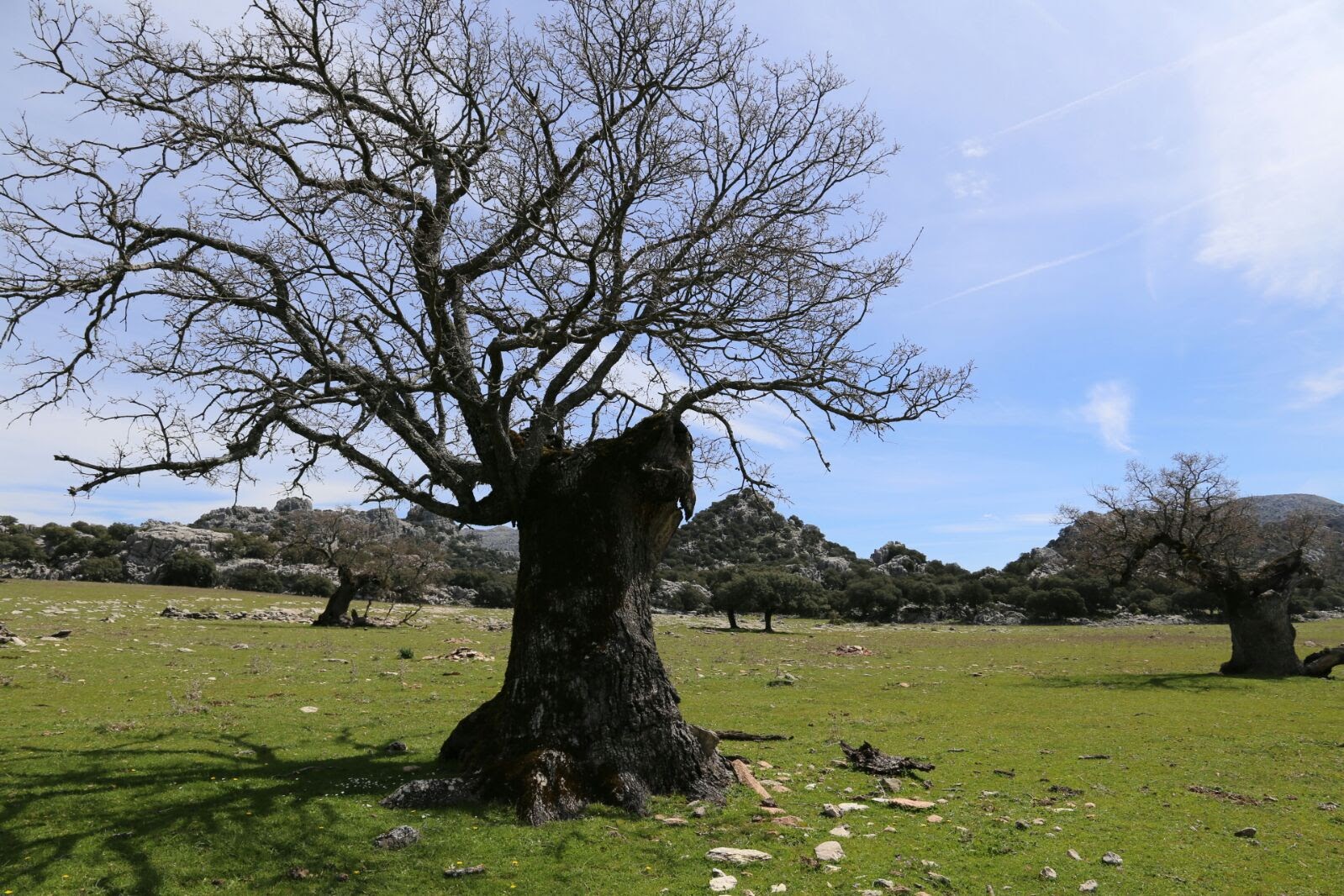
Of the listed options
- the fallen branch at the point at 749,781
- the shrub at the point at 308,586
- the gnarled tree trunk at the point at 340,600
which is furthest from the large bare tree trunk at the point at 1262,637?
the shrub at the point at 308,586

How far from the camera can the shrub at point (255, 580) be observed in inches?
2852

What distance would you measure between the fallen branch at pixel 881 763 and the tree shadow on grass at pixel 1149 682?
46.4 feet

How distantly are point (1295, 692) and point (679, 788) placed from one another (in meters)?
22.2

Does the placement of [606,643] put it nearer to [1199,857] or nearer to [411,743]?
[411,743]

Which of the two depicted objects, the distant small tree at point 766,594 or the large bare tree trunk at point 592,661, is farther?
the distant small tree at point 766,594

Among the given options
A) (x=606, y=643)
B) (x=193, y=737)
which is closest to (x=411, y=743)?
(x=193, y=737)

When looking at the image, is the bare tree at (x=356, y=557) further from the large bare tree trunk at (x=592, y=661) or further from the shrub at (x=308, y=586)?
the large bare tree trunk at (x=592, y=661)

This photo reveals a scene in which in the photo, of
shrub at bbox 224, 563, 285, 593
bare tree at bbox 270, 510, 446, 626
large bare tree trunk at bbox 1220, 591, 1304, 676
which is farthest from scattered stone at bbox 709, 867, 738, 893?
shrub at bbox 224, 563, 285, 593

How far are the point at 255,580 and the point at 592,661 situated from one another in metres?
73.3

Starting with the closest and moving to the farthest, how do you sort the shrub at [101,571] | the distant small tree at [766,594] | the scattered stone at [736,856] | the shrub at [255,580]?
1. the scattered stone at [736,856]
2. the distant small tree at [766,594]
3. the shrub at [101,571]
4. the shrub at [255,580]

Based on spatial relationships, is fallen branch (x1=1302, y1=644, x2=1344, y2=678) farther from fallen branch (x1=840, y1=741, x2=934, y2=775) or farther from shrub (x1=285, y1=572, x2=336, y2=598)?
shrub (x1=285, y1=572, x2=336, y2=598)

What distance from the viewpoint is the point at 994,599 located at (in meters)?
82.5

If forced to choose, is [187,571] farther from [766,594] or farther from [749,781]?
[749,781]

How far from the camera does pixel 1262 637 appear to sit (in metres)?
26.9
